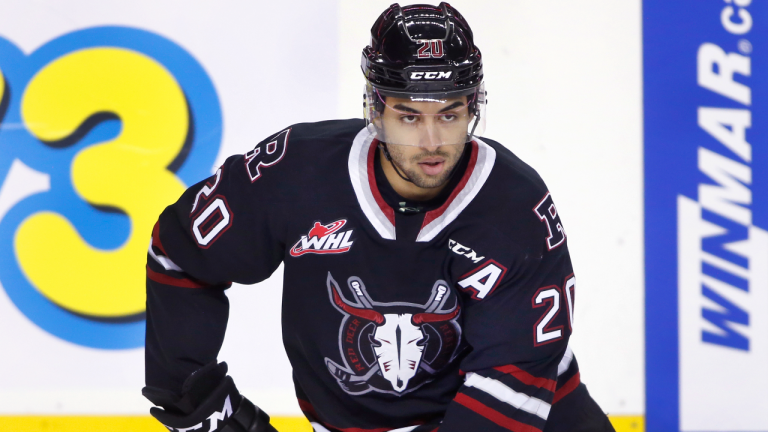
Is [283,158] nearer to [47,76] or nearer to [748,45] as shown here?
[47,76]

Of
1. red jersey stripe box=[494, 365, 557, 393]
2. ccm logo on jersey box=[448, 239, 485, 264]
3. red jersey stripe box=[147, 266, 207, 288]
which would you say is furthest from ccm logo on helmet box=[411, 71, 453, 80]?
red jersey stripe box=[147, 266, 207, 288]

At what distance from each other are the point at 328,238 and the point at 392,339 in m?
0.24

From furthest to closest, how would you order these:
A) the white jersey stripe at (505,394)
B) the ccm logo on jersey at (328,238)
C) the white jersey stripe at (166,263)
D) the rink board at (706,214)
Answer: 1. the rink board at (706,214)
2. the white jersey stripe at (166,263)
3. the ccm logo on jersey at (328,238)
4. the white jersey stripe at (505,394)

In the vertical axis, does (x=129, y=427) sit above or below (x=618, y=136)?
below

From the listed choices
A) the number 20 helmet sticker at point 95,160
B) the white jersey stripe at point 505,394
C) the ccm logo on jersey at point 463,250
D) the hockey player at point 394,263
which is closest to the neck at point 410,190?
the hockey player at point 394,263

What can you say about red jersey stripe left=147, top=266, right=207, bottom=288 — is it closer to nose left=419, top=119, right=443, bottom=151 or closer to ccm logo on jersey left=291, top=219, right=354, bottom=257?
ccm logo on jersey left=291, top=219, right=354, bottom=257

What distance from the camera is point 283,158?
1.54 m

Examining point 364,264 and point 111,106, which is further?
point 111,106

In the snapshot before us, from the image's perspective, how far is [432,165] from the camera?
56.3 inches

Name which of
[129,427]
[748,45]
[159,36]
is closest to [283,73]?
[159,36]

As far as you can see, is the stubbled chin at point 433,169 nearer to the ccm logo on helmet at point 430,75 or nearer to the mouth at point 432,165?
the mouth at point 432,165

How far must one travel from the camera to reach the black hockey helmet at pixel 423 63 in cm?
140

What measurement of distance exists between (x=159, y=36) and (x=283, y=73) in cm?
41

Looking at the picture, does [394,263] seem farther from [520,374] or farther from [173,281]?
[173,281]
